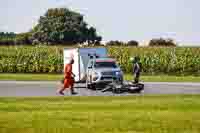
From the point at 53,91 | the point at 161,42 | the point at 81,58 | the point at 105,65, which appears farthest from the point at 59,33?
the point at 53,91

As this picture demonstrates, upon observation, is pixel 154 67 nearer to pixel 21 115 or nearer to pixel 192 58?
pixel 192 58

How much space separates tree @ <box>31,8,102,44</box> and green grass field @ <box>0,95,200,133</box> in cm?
10701

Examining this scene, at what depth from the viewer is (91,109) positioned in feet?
71.8

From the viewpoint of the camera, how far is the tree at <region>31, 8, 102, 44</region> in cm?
13200

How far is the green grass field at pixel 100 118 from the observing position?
16.4 metres

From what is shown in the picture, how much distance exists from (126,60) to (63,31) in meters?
63.4

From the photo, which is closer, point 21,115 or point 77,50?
point 21,115

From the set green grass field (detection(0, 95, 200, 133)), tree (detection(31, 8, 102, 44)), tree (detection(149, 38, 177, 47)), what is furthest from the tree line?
green grass field (detection(0, 95, 200, 133))

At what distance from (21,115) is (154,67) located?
50.7 metres

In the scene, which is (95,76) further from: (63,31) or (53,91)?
(63,31)

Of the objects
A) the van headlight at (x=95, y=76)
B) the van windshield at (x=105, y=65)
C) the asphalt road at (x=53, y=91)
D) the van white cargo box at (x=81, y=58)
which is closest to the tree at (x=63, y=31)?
the van white cargo box at (x=81, y=58)

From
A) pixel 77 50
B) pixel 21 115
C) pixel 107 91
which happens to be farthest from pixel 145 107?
pixel 77 50

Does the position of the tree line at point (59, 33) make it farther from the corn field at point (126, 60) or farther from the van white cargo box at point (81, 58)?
the van white cargo box at point (81, 58)

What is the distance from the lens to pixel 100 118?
60.8 ft
